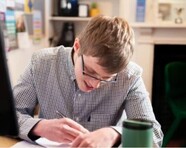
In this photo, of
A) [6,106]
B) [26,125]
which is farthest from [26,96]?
[6,106]

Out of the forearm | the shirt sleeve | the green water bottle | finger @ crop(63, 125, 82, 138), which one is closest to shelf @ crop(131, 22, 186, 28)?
the shirt sleeve

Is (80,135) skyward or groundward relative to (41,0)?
groundward

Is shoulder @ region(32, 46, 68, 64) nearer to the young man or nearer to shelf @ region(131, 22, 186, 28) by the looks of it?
the young man

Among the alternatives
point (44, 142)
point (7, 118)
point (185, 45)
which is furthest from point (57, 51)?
point (185, 45)

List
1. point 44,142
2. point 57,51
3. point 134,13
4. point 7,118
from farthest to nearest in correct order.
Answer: point 134,13, point 57,51, point 44,142, point 7,118

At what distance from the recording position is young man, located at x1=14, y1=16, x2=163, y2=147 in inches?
42.3

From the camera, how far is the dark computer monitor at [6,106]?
2.11 ft

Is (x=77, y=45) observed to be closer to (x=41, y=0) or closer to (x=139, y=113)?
(x=139, y=113)

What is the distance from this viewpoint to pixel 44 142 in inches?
42.8

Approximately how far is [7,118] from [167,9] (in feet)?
10.0

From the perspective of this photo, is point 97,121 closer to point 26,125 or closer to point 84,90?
point 84,90

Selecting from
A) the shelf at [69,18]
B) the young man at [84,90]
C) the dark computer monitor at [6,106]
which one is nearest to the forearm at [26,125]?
the young man at [84,90]

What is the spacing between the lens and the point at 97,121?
128cm

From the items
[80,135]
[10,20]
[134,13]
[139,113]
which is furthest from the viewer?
[134,13]
